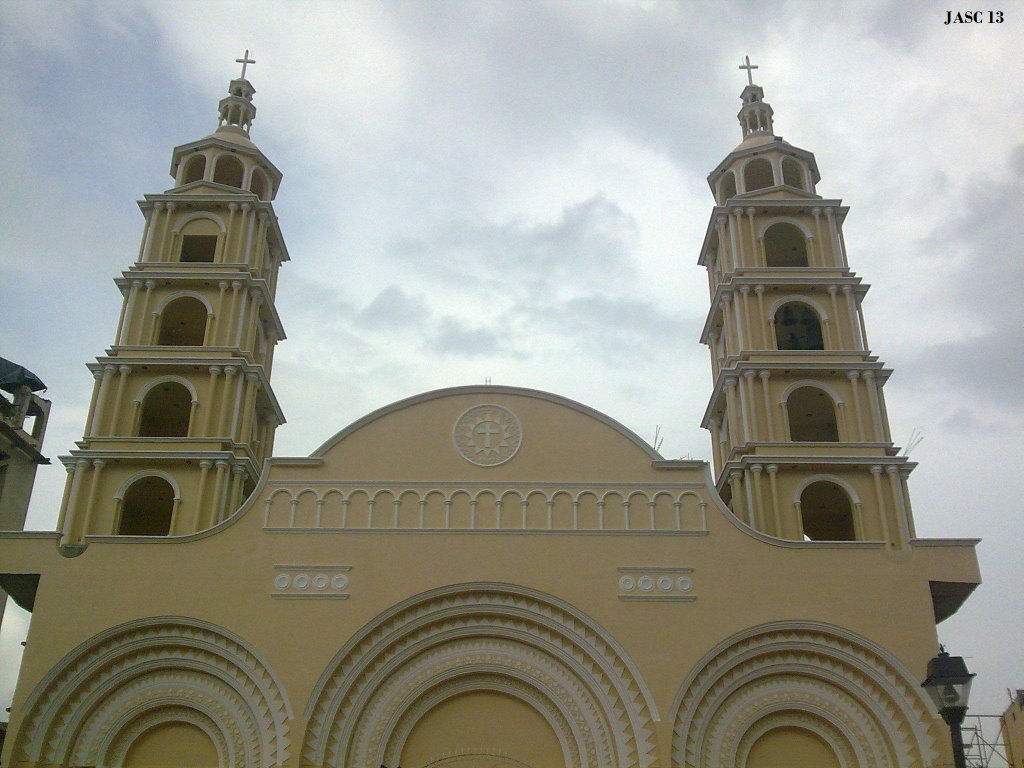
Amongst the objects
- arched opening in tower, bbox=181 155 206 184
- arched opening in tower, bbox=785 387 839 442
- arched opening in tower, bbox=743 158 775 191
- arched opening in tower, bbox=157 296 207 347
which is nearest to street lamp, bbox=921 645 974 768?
arched opening in tower, bbox=785 387 839 442

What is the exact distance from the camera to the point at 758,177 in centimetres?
3161

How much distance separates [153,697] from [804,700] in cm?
1488

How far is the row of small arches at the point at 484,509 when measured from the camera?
23578mm

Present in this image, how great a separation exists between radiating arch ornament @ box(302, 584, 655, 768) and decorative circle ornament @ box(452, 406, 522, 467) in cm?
342

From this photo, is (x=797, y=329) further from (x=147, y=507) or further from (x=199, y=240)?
(x=147, y=507)

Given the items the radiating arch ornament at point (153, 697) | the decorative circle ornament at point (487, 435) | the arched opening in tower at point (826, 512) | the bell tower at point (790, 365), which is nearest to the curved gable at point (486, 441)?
the decorative circle ornament at point (487, 435)

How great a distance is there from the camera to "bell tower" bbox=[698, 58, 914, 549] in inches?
995

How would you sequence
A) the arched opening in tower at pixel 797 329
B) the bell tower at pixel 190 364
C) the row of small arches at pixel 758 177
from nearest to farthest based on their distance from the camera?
the bell tower at pixel 190 364
the arched opening in tower at pixel 797 329
the row of small arches at pixel 758 177

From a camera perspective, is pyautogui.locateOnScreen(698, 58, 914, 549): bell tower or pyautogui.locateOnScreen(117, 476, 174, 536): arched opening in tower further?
pyautogui.locateOnScreen(117, 476, 174, 536): arched opening in tower

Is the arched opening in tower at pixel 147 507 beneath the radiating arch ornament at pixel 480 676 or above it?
above

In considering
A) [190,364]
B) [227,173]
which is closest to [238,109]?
[227,173]

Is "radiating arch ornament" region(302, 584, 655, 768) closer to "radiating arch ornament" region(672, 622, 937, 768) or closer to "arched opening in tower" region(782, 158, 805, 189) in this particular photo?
"radiating arch ornament" region(672, 622, 937, 768)

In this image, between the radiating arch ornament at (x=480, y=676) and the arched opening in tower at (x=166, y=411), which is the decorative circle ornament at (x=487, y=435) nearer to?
the radiating arch ornament at (x=480, y=676)

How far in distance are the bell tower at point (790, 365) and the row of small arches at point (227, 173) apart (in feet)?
49.1
